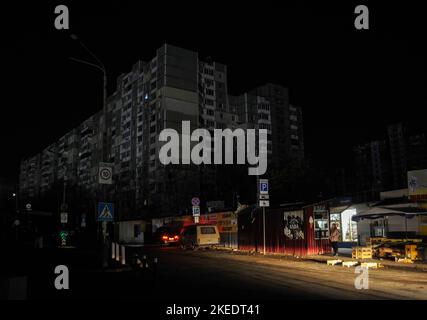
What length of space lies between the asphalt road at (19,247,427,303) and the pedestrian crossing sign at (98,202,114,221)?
2014 mm

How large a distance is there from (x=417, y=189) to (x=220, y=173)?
146 feet

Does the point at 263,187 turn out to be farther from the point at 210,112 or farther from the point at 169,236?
the point at 210,112

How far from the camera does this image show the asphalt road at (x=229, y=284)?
10781 mm

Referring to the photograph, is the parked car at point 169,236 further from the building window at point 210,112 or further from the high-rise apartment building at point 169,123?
the building window at point 210,112

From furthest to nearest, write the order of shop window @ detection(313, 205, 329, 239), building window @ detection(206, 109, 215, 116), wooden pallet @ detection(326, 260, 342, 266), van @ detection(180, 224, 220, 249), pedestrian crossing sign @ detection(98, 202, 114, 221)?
building window @ detection(206, 109, 215, 116)
van @ detection(180, 224, 220, 249)
shop window @ detection(313, 205, 329, 239)
wooden pallet @ detection(326, 260, 342, 266)
pedestrian crossing sign @ detection(98, 202, 114, 221)

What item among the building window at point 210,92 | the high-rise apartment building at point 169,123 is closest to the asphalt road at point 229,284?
the high-rise apartment building at point 169,123

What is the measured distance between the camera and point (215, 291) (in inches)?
452

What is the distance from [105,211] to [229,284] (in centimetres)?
695

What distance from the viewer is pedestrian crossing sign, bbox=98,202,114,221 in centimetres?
1750

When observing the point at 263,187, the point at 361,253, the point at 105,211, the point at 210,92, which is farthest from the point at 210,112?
the point at 105,211

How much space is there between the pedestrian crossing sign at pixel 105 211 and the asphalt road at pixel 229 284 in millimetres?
2014

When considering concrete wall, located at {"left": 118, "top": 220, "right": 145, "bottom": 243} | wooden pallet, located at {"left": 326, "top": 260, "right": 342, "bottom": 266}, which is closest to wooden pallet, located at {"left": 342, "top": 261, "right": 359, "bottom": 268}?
A: wooden pallet, located at {"left": 326, "top": 260, "right": 342, "bottom": 266}

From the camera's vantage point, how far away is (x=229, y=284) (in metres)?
12.9

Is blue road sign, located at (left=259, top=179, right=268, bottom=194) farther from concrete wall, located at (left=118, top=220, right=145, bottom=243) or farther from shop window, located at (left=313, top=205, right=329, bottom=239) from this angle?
concrete wall, located at (left=118, top=220, right=145, bottom=243)
